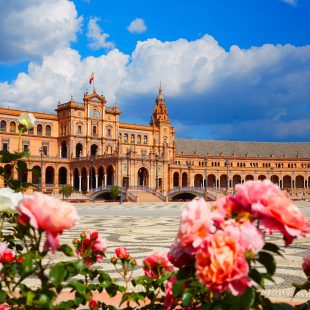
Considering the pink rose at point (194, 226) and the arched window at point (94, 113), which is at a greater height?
the arched window at point (94, 113)

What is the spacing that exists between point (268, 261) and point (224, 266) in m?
0.29

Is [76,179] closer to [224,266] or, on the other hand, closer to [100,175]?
[100,175]

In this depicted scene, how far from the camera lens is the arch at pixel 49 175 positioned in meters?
71.6

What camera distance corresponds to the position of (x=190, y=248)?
2156 millimetres

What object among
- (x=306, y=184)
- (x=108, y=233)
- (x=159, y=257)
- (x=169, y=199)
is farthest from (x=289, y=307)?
(x=306, y=184)

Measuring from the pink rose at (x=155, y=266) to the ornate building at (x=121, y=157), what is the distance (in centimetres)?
4960

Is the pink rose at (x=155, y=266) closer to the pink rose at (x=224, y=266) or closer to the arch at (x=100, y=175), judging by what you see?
the pink rose at (x=224, y=266)

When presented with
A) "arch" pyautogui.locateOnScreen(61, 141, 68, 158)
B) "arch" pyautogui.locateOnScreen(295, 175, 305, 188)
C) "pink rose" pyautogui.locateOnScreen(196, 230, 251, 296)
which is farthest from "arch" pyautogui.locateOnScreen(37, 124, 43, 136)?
"pink rose" pyautogui.locateOnScreen(196, 230, 251, 296)

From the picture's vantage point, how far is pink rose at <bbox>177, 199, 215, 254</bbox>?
207 centimetres

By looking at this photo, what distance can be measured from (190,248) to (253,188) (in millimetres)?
392

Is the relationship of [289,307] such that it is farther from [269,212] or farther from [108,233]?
[108,233]

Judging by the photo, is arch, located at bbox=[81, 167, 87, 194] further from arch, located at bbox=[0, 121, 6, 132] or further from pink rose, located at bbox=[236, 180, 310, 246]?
pink rose, located at bbox=[236, 180, 310, 246]

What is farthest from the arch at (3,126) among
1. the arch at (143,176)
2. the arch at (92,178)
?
the arch at (143,176)

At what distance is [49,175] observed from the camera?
72.6 m
